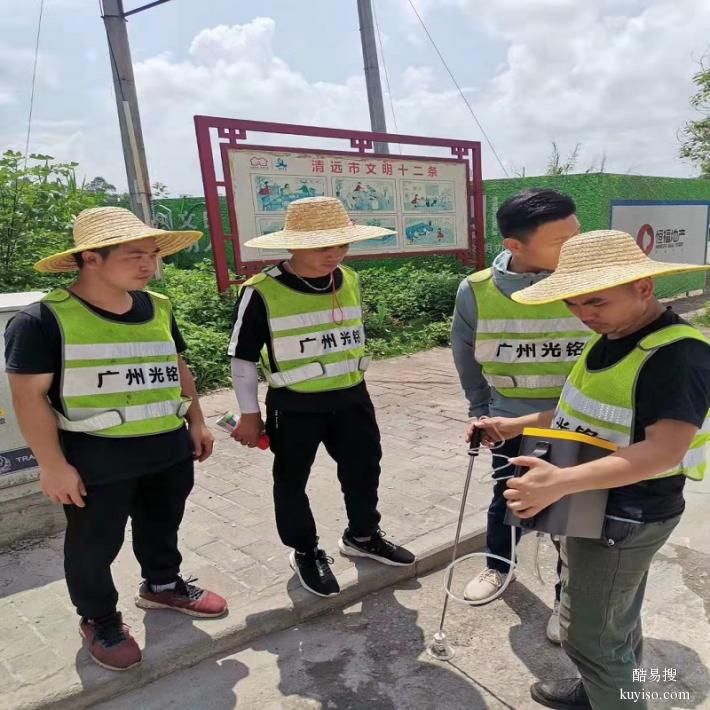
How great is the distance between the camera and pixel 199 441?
2711 mm

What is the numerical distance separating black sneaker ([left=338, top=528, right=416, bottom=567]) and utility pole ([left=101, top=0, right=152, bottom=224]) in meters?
5.59

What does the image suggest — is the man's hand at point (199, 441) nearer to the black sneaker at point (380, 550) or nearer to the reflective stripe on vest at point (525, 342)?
the black sneaker at point (380, 550)

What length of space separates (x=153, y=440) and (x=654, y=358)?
178 cm

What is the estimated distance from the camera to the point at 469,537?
337cm

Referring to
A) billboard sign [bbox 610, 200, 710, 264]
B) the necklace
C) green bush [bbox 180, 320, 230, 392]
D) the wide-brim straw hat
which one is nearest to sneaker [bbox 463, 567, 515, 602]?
the necklace

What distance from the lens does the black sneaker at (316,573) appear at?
2.82m

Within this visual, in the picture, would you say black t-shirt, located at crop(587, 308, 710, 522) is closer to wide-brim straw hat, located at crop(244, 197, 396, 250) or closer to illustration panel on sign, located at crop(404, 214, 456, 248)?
wide-brim straw hat, located at crop(244, 197, 396, 250)

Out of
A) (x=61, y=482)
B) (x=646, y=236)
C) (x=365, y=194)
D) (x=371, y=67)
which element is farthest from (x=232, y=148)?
→ (x=646, y=236)

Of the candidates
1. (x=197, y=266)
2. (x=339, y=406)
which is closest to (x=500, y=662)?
(x=339, y=406)

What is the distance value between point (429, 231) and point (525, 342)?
7.37m

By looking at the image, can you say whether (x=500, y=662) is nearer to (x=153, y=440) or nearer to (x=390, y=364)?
(x=153, y=440)

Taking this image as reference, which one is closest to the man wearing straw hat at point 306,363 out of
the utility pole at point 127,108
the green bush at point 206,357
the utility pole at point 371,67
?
the green bush at point 206,357

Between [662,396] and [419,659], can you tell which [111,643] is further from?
[662,396]

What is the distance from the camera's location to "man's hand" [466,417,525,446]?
7.27ft
